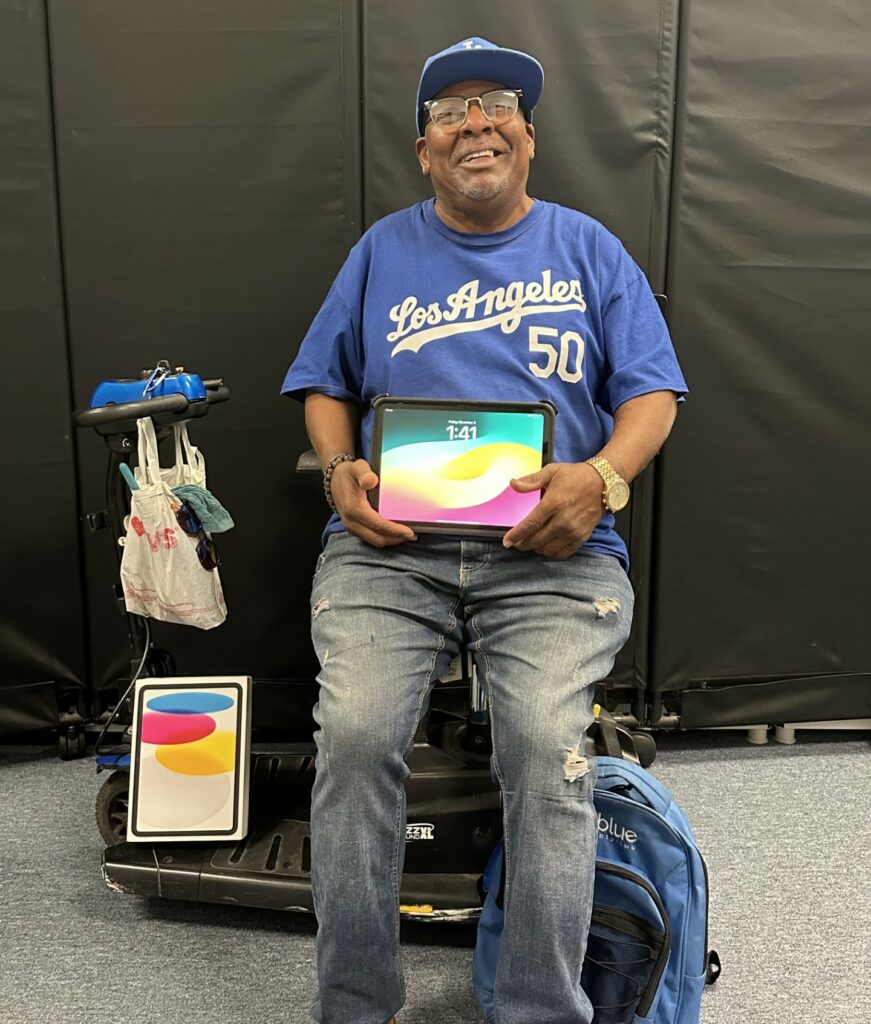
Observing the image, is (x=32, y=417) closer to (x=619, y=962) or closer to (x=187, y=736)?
(x=187, y=736)

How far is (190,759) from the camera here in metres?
1.69

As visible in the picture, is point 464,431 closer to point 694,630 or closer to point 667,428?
point 667,428

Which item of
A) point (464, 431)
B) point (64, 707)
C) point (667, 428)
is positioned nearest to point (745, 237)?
point (667, 428)

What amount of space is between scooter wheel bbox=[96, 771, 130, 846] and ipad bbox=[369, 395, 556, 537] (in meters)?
0.83

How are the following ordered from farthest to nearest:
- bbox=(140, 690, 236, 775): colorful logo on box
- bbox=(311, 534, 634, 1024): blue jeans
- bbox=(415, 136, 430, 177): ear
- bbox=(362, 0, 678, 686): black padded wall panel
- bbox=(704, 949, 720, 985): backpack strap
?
1. bbox=(362, 0, 678, 686): black padded wall panel
2. bbox=(140, 690, 236, 775): colorful logo on box
3. bbox=(415, 136, 430, 177): ear
4. bbox=(704, 949, 720, 985): backpack strap
5. bbox=(311, 534, 634, 1024): blue jeans

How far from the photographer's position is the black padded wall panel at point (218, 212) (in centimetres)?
197

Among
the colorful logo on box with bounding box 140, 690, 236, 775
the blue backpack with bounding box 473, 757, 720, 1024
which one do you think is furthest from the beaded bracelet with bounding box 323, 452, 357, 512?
the blue backpack with bounding box 473, 757, 720, 1024

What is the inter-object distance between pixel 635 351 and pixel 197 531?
84 centimetres

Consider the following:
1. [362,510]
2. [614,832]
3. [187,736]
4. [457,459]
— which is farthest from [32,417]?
[614,832]

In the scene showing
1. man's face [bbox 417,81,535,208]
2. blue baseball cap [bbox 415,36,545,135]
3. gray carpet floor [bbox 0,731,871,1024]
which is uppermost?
blue baseball cap [bbox 415,36,545,135]

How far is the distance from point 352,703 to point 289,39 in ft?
4.89

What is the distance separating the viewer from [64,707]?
2.22 metres

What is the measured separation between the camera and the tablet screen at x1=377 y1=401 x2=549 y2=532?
138 centimetres

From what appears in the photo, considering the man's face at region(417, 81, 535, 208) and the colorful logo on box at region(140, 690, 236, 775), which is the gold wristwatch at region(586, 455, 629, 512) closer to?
the man's face at region(417, 81, 535, 208)
